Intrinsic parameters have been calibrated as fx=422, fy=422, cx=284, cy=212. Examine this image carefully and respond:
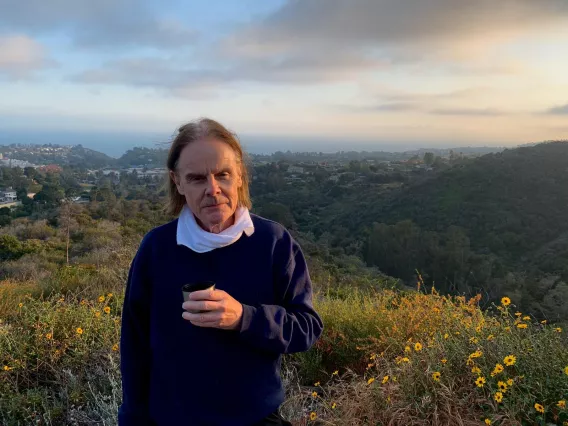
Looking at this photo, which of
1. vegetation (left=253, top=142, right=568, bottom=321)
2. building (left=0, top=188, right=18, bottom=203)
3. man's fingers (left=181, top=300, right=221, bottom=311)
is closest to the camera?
man's fingers (left=181, top=300, right=221, bottom=311)

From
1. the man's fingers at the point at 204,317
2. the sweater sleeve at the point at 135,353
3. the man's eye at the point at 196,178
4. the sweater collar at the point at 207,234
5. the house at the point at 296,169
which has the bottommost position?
the house at the point at 296,169

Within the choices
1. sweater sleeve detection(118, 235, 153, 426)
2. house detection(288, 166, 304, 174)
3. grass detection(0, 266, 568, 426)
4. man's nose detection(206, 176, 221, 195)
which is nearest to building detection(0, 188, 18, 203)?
house detection(288, 166, 304, 174)

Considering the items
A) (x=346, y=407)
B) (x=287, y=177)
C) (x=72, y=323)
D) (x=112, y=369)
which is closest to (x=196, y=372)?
(x=346, y=407)

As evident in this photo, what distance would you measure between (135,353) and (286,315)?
55cm

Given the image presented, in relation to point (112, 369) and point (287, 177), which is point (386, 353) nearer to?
point (112, 369)

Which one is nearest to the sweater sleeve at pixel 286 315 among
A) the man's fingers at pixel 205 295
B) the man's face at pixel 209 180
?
the man's fingers at pixel 205 295

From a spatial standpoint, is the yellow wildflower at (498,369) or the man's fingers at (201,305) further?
the yellow wildflower at (498,369)

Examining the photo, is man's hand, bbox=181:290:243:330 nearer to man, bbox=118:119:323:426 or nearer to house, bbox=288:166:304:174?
man, bbox=118:119:323:426

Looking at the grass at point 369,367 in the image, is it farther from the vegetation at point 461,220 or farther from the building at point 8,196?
the building at point 8,196

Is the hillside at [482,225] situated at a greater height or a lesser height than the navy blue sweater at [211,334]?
lesser

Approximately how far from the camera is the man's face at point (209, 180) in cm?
135

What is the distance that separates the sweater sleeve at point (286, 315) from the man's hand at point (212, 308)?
54mm

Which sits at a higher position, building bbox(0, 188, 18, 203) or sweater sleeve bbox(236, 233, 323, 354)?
sweater sleeve bbox(236, 233, 323, 354)

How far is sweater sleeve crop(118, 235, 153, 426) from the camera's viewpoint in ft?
4.62
